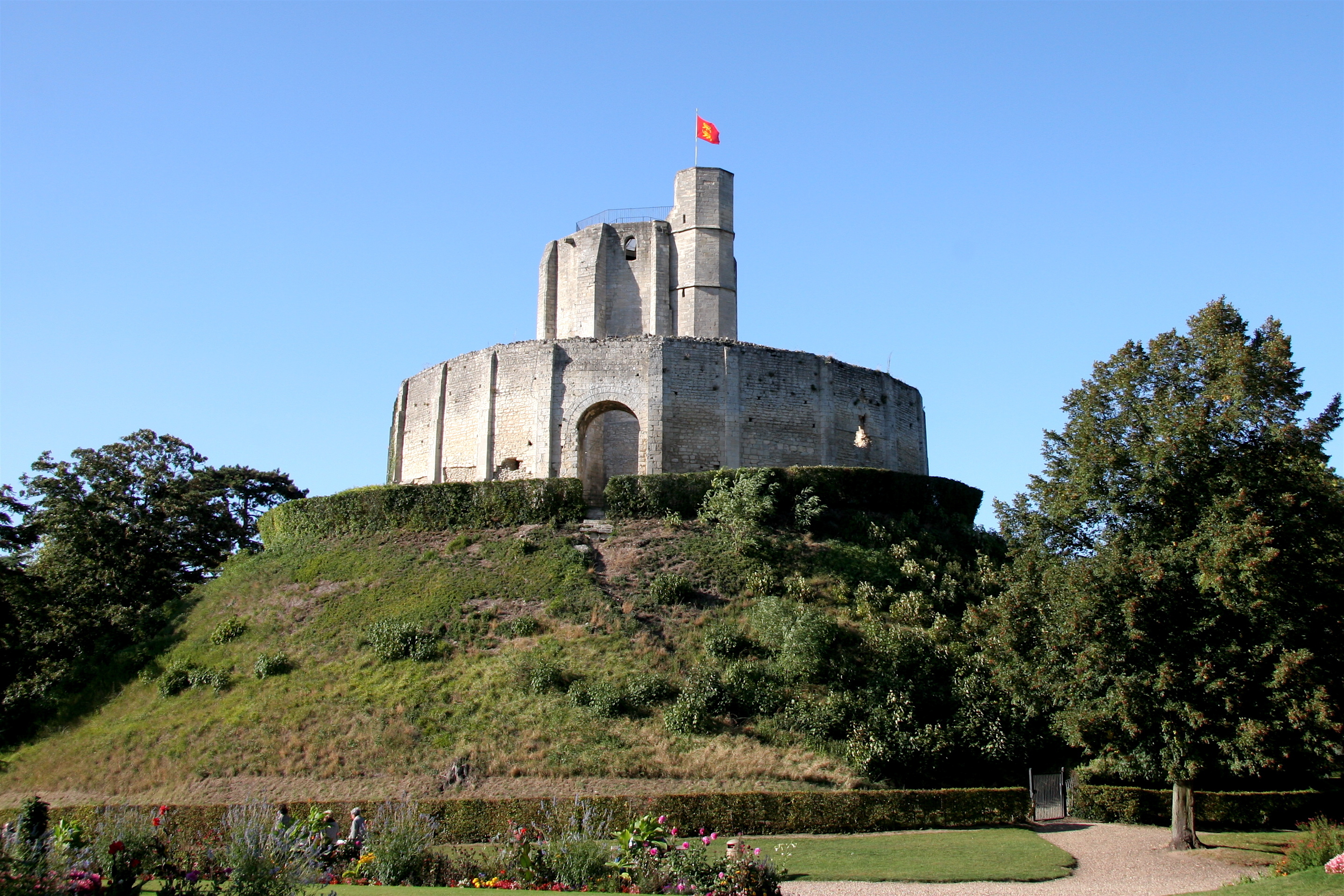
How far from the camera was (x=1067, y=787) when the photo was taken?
2123 cm

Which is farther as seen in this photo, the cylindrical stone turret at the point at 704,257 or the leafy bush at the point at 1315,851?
the cylindrical stone turret at the point at 704,257

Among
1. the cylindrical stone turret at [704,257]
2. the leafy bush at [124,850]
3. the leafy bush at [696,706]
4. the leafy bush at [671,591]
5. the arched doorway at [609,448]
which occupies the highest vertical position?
the cylindrical stone turret at [704,257]

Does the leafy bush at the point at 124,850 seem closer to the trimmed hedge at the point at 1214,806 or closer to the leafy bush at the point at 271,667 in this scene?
the leafy bush at the point at 271,667

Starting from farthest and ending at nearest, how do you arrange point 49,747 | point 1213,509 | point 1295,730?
1. point 49,747
2. point 1213,509
3. point 1295,730

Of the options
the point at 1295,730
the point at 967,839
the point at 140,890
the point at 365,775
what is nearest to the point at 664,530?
the point at 365,775

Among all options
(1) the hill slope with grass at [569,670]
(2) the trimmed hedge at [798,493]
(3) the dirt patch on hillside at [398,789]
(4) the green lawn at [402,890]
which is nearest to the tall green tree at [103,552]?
(1) the hill slope with grass at [569,670]

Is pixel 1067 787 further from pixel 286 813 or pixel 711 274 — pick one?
pixel 711 274

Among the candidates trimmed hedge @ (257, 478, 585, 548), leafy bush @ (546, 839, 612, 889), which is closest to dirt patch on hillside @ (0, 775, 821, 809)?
leafy bush @ (546, 839, 612, 889)

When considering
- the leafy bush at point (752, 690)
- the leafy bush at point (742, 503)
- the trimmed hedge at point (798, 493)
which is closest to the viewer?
the leafy bush at point (752, 690)

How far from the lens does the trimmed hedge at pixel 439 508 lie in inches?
1225

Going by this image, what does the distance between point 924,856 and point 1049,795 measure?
18.6 ft

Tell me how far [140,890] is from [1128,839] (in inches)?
589

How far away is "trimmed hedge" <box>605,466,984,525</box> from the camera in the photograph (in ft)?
101

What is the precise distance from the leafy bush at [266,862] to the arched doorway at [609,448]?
78.2 feet
